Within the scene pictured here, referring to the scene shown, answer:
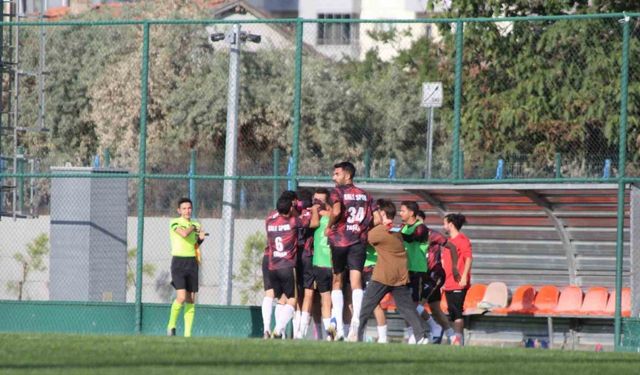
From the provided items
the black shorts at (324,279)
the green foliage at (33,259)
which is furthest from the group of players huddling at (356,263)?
the green foliage at (33,259)

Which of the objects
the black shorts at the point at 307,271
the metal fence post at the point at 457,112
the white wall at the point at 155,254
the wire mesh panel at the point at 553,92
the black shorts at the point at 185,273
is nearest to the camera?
the black shorts at the point at 307,271

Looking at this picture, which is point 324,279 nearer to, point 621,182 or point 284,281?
point 284,281

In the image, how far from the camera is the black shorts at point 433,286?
61.4ft

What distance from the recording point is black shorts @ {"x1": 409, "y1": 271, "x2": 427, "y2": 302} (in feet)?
59.5

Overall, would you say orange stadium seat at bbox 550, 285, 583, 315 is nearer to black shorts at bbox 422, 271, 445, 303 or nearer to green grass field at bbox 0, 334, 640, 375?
black shorts at bbox 422, 271, 445, 303

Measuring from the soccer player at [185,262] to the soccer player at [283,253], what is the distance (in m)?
1.15

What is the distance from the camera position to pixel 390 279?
17344mm

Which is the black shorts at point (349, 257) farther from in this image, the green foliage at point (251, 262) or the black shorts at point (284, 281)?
the green foliage at point (251, 262)

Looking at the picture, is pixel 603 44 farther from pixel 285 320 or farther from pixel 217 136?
pixel 217 136

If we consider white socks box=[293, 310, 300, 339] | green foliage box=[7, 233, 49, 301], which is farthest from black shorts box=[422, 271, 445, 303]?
green foliage box=[7, 233, 49, 301]

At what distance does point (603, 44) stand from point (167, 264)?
9.27 meters

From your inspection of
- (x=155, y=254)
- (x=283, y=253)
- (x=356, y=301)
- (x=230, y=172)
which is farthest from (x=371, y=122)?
(x=356, y=301)

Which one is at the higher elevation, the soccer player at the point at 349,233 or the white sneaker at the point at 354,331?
the soccer player at the point at 349,233

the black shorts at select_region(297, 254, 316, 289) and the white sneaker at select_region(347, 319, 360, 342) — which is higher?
the black shorts at select_region(297, 254, 316, 289)
